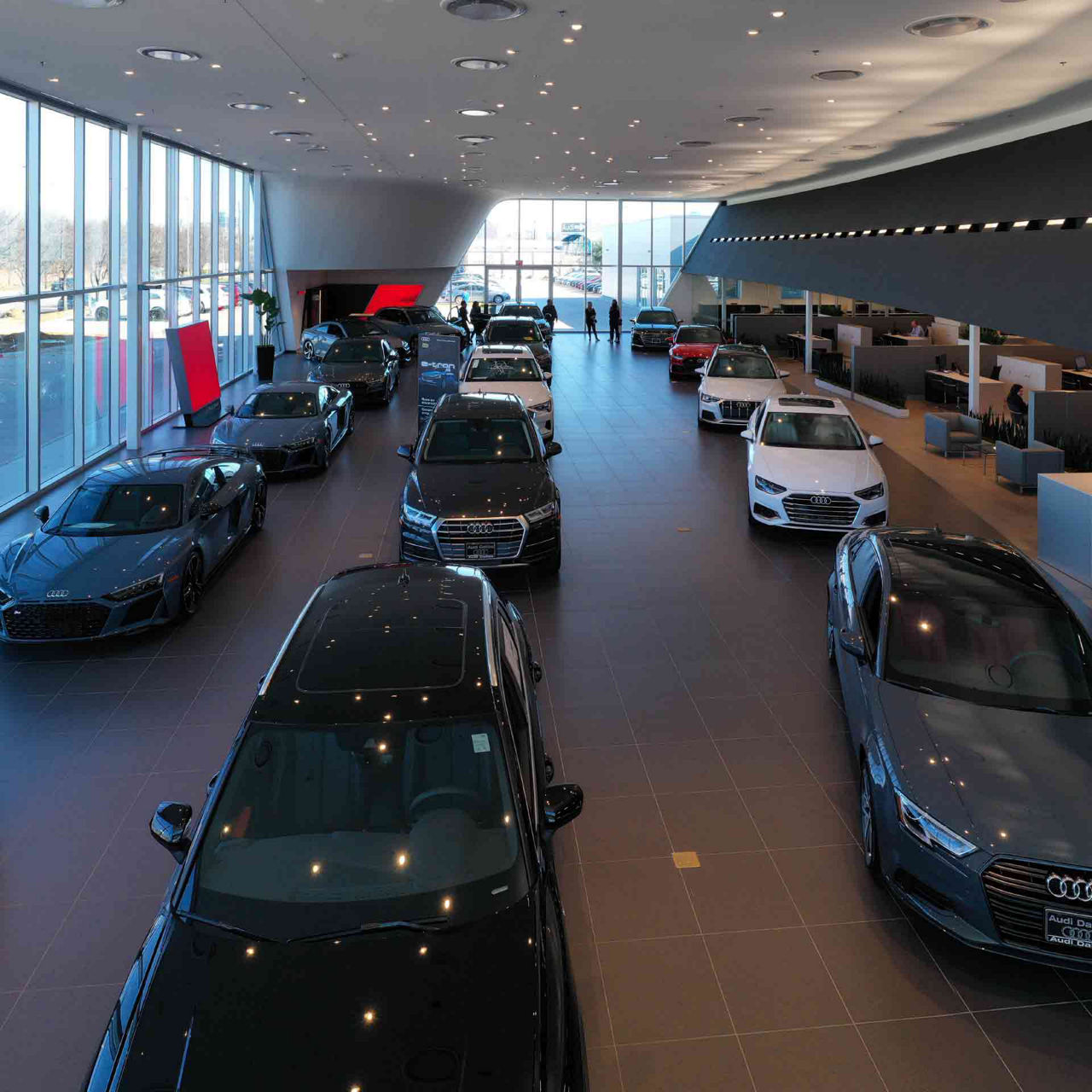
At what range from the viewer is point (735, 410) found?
1931 centimetres

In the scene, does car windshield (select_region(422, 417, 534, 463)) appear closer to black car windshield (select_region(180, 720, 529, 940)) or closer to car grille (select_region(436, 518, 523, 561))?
car grille (select_region(436, 518, 523, 561))

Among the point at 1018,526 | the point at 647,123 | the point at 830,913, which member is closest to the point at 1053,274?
the point at 1018,526

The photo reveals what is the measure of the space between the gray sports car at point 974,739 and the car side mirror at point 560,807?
5.29ft

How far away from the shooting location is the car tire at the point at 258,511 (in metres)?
12.1

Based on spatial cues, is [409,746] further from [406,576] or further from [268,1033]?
[406,576]

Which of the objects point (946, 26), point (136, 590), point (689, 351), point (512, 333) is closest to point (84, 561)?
point (136, 590)

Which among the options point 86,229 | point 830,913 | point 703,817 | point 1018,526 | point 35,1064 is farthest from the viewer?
point 86,229

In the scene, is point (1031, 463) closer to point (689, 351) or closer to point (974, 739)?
point (974, 739)

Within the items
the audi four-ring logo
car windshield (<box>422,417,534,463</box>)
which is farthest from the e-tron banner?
the audi four-ring logo

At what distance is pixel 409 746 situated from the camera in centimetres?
436

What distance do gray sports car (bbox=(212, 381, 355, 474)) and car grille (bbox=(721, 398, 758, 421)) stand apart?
22.5ft

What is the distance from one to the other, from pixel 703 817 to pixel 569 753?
1.11 meters

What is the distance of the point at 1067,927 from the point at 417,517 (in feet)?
22.6

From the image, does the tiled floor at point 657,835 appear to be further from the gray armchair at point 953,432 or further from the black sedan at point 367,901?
the gray armchair at point 953,432
